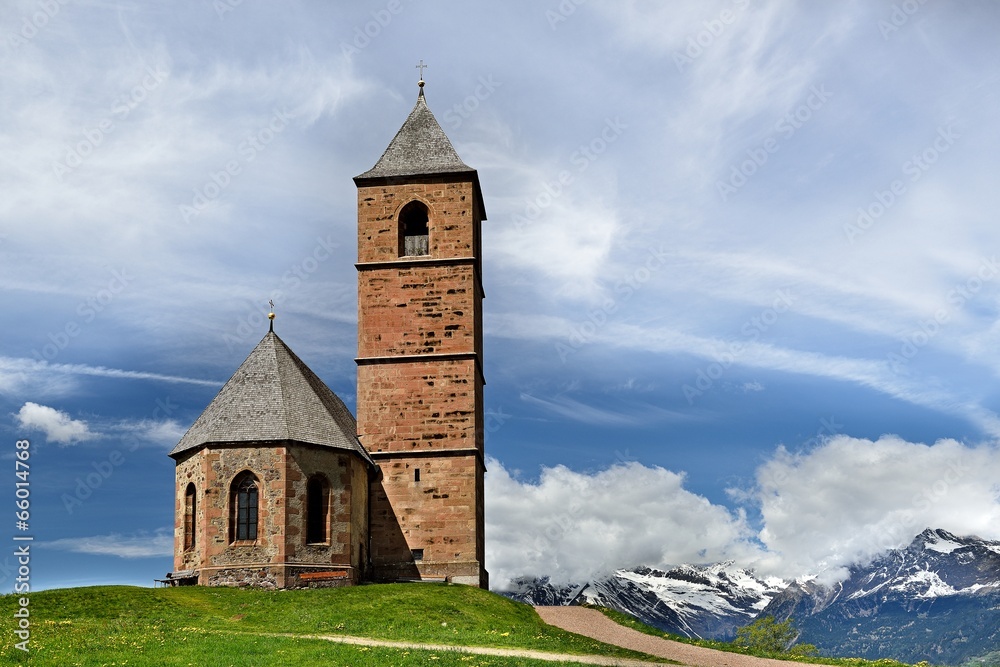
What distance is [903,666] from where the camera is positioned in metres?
31.1

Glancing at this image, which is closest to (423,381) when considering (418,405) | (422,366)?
(422,366)

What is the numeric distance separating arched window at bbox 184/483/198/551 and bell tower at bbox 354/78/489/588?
8.17m

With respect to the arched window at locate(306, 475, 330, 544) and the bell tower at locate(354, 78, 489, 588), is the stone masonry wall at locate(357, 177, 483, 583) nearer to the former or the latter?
the bell tower at locate(354, 78, 489, 588)

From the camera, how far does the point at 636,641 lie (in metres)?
36.2

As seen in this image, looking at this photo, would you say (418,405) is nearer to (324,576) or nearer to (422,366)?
(422,366)

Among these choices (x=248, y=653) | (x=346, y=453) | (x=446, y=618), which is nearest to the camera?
(x=248, y=653)

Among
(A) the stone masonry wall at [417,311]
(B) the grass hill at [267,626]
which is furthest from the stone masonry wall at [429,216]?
(B) the grass hill at [267,626]

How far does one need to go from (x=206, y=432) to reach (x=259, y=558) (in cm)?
544

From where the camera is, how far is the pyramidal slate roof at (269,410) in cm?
4478

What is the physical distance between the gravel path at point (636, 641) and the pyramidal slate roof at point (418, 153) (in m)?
21.0

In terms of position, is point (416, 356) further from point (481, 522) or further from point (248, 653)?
point (248, 653)

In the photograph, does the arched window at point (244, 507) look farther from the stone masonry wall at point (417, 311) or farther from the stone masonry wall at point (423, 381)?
the stone masonry wall at point (417, 311)

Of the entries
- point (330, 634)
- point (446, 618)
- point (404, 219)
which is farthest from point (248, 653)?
point (404, 219)

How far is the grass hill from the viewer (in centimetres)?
2609
